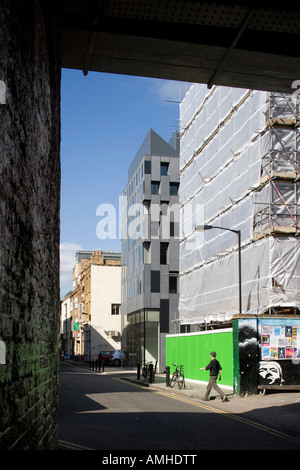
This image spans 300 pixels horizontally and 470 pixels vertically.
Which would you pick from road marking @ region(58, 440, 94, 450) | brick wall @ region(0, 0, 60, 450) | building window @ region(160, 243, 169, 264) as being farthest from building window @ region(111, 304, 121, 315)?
brick wall @ region(0, 0, 60, 450)

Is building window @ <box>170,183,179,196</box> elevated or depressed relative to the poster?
elevated

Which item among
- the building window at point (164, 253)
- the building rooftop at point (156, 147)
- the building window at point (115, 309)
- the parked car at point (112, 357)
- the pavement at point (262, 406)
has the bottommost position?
the parked car at point (112, 357)

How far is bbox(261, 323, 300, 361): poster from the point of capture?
20.3 meters

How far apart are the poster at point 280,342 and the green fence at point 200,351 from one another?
2.11 m

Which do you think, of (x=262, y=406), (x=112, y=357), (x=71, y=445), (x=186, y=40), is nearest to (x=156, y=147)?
(x=112, y=357)

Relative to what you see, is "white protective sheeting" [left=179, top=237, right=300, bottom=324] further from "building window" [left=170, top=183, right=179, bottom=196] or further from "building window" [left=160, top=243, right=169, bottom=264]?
"building window" [left=170, top=183, right=179, bottom=196]

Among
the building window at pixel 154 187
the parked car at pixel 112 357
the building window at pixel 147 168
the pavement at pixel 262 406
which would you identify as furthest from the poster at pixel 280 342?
the parked car at pixel 112 357

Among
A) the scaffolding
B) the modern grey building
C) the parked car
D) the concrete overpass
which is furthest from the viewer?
the parked car

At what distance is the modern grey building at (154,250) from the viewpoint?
4600 cm

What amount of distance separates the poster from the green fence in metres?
2.11

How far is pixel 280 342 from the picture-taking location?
20438 mm

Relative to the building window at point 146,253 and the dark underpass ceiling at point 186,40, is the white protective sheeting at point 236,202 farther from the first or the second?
the dark underpass ceiling at point 186,40

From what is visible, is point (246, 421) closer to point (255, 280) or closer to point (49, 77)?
point (49, 77)

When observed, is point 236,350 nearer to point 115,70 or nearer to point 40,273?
point 115,70
